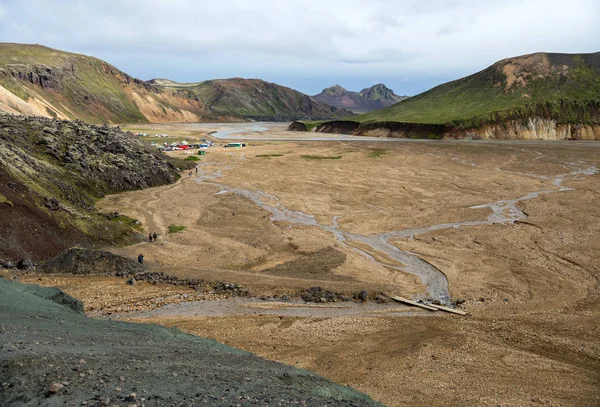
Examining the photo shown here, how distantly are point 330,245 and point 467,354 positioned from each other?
19.8 metres

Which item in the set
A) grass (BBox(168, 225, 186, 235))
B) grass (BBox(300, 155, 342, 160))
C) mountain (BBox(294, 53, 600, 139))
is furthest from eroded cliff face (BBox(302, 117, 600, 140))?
grass (BBox(168, 225, 186, 235))

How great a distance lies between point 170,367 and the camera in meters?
15.6

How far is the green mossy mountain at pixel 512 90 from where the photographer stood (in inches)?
6191

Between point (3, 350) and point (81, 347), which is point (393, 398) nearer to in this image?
point (81, 347)

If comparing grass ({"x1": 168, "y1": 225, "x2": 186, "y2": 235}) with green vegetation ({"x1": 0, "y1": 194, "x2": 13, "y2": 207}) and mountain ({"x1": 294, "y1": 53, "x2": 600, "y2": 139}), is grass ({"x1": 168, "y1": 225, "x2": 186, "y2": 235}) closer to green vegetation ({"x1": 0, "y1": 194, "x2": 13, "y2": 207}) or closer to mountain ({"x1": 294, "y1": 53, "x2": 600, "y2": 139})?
green vegetation ({"x1": 0, "y1": 194, "x2": 13, "y2": 207})

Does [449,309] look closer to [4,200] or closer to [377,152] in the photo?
[4,200]

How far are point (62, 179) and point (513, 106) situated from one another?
5622 inches

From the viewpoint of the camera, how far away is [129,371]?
1459 centimetres

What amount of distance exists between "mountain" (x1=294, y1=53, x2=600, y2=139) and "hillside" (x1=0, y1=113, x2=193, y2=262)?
10663 centimetres

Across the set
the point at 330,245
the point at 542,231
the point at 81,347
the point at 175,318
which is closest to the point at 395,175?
the point at 542,231

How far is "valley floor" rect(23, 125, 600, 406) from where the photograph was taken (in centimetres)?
2177

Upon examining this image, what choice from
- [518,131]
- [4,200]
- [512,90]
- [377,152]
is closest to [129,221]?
[4,200]

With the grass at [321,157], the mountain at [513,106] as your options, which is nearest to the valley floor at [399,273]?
the grass at [321,157]

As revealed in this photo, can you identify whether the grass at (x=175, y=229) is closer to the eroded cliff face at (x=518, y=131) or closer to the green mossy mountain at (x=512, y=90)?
the eroded cliff face at (x=518, y=131)
